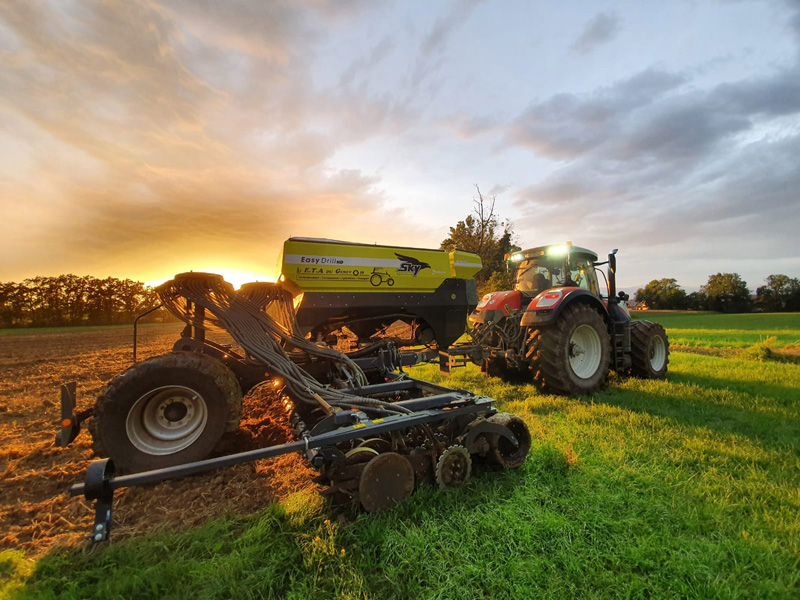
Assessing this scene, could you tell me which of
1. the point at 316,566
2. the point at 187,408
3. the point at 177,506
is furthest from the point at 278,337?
the point at 316,566

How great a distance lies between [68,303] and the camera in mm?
34219

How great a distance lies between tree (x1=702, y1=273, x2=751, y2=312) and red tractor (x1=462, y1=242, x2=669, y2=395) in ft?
197

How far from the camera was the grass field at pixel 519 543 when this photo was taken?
1.79m

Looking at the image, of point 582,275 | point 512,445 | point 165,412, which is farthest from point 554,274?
point 165,412

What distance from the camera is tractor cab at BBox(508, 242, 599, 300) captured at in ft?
20.4

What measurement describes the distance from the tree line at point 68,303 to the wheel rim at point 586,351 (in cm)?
3239

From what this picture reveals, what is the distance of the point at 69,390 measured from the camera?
2621mm

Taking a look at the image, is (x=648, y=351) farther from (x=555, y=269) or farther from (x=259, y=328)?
(x=259, y=328)

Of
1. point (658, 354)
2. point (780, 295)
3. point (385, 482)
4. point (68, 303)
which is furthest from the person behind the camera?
point (780, 295)

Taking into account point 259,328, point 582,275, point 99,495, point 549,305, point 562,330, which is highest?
point 582,275

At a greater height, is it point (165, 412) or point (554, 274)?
point (554, 274)

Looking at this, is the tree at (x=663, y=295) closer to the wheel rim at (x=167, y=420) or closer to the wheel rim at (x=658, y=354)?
the wheel rim at (x=658, y=354)

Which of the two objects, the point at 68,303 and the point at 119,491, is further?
the point at 68,303

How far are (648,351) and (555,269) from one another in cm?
205
